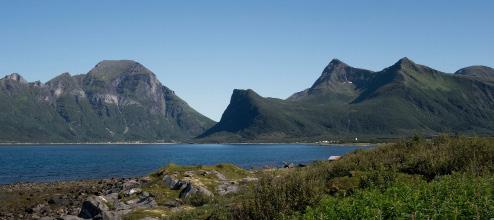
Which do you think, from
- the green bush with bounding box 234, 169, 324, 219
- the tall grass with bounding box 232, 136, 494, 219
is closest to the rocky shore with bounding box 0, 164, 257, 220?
the green bush with bounding box 234, 169, 324, 219

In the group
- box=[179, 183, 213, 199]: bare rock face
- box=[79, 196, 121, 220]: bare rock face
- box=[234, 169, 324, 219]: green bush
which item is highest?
box=[234, 169, 324, 219]: green bush

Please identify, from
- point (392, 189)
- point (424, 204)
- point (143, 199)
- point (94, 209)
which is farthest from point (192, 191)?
point (424, 204)

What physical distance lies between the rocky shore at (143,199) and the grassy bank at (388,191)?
7.03 m

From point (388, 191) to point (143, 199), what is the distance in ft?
69.8

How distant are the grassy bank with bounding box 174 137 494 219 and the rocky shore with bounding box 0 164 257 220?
7.03 metres

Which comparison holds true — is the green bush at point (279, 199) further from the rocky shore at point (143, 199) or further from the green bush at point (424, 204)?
the rocky shore at point (143, 199)

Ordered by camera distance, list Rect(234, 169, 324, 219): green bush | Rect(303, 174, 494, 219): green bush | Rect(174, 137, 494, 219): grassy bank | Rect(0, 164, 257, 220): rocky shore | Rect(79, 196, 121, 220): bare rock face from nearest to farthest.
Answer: Rect(303, 174, 494, 219): green bush → Rect(174, 137, 494, 219): grassy bank → Rect(234, 169, 324, 219): green bush → Rect(0, 164, 257, 220): rocky shore → Rect(79, 196, 121, 220): bare rock face

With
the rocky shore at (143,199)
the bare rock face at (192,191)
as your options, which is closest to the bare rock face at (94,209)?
the rocky shore at (143,199)

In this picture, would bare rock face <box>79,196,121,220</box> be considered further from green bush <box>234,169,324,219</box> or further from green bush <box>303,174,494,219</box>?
green bush <box>303,174,494,219</box>

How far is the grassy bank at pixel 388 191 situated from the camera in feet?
43.3

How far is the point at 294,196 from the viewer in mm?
17812

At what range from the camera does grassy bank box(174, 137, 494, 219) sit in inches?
520

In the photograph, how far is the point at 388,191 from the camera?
54.6 feet

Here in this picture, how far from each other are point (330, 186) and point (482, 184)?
6890 millimetres
